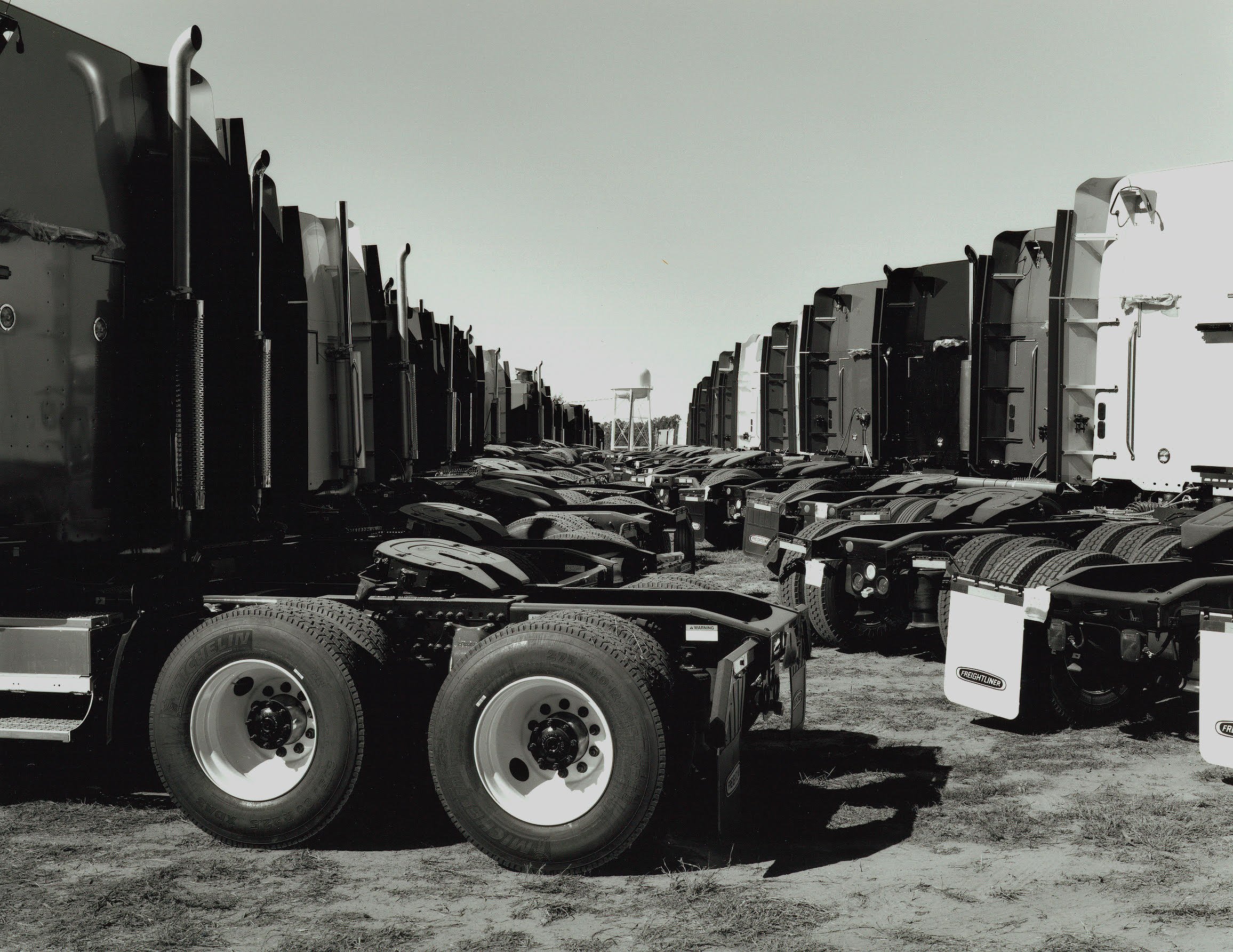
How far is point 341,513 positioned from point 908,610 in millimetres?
4236

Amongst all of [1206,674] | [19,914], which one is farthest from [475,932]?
[1206,674]

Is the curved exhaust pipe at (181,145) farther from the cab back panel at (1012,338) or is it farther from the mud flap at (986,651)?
the cab back panel at (1012,338)

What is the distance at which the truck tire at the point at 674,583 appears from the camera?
6496 millimetres

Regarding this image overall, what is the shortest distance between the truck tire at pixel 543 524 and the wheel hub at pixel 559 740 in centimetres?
447

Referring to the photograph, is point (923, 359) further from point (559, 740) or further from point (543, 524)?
point (559, 740)

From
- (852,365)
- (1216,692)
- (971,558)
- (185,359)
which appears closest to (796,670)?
(1216,692)

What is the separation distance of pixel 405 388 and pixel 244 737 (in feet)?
17.8

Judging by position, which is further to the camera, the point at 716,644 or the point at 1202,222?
the point at 1202,222

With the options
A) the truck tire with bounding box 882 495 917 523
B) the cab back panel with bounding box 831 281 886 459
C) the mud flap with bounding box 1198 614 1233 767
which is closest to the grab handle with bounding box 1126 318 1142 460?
the truck tire with bounding box 882 495 917 523

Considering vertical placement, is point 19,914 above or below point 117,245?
below

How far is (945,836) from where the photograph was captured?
5.41m

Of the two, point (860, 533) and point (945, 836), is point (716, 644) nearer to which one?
point (945, 836)

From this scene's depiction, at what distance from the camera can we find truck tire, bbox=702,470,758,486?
60.8 feet

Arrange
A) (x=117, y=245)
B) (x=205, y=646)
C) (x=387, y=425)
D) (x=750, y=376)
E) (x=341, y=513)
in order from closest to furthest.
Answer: (x=205, y=646), (x=117, y=245), (x=341, y=513), (x=387, y=425), (x=750, y=376)
